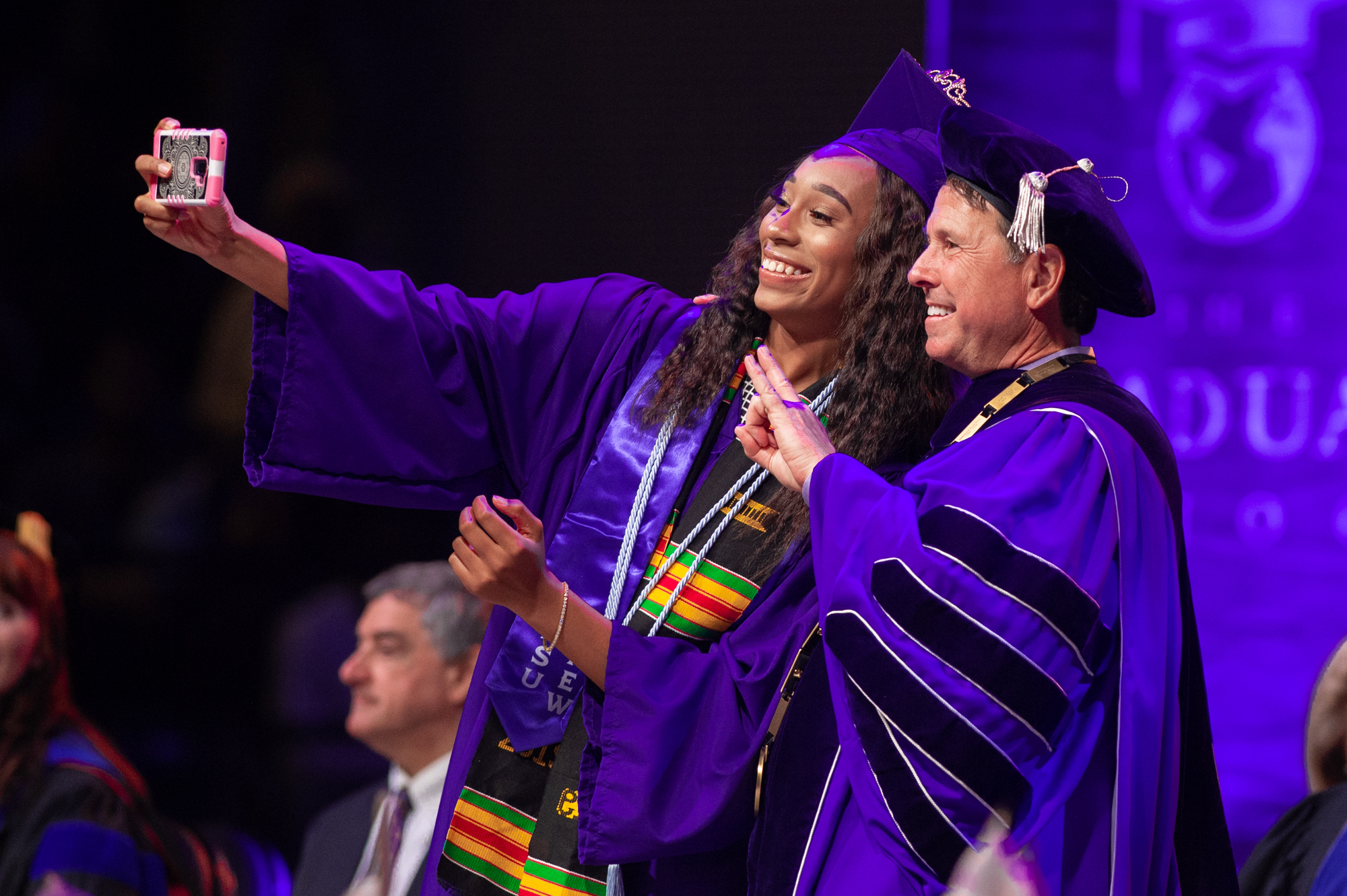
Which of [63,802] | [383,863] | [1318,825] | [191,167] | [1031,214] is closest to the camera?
[383,863]

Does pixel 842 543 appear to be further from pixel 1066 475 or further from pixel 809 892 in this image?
pixel 809 892

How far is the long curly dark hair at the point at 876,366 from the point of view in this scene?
2.12 meters

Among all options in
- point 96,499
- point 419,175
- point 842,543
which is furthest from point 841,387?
point 96,499

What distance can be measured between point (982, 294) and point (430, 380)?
0.85m

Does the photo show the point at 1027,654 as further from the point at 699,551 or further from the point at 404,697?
the point at 404,697

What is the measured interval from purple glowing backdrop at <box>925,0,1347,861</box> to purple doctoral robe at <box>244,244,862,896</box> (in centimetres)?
150

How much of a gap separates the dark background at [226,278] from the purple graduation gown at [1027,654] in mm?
1274

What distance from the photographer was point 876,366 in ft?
7.03

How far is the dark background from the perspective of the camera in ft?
9.49

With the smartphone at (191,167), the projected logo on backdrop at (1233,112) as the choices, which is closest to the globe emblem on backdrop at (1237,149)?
the projected logo on backdrop at (1233,112)

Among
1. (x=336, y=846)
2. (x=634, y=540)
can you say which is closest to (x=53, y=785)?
(x=336, y=846)

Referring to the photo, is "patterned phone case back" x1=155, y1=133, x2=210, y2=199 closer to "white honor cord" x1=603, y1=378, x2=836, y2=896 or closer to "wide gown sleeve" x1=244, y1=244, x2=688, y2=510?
"wide gown sleeve" x1=244, y1=244, x2=688, y2=510

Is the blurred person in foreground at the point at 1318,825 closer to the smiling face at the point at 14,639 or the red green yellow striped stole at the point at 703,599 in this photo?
the red green yellow striped stole at the point at 703,599

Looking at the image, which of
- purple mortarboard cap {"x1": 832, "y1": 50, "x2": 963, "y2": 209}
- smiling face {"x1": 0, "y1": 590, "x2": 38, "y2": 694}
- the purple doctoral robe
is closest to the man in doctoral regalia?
the purple doctoral robe
